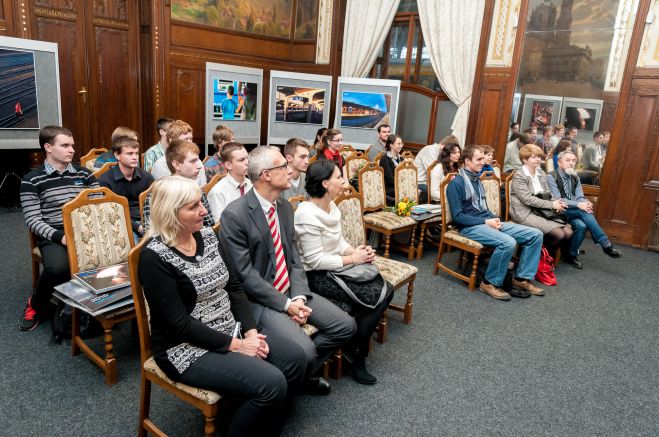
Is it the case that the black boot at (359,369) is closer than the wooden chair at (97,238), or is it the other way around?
the wooden chair at (97,238)

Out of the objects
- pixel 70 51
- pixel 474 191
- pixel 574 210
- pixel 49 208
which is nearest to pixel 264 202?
pixel 49 208

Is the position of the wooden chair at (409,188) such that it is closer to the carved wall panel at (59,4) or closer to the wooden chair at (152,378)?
the wooden chair at (152,378)

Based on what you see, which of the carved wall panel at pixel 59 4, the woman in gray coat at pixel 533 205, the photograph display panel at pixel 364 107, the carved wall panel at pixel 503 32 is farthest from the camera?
the photograph display panel at pixel 364 107

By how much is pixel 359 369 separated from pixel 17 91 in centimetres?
547

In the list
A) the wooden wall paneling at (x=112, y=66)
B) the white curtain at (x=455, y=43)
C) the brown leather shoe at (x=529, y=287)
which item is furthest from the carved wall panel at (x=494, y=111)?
the wooden wall paneling at (x=112, y=66)

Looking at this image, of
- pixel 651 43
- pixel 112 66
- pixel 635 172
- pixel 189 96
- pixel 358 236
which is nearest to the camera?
pixel 358 236

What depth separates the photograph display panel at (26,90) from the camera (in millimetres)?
5453

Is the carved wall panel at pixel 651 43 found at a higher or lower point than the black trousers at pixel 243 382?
higher

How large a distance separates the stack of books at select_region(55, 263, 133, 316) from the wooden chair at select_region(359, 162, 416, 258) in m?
2.58

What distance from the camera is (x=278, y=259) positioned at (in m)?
2.36

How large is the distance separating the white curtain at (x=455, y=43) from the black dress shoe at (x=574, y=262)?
2.60 metres

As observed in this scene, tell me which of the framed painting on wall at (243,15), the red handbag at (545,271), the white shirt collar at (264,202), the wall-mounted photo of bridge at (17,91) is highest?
the framed painting on wall at (243,15)

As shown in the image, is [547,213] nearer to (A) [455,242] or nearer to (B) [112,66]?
(A) [455,242]

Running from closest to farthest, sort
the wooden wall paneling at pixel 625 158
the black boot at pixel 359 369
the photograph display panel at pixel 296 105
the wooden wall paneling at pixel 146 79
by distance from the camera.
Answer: the black boot at pixel 359 369
the wooden wall paneling at pixel 625 158
the wooden wall paneling at pixel 146 79
the photograph display panel at pixel 296 105
